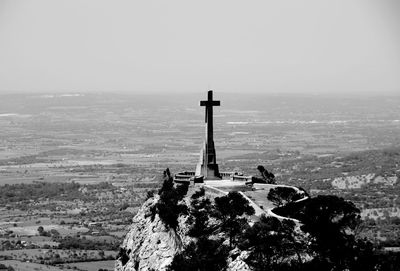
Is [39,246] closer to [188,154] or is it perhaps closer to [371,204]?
[371,204]

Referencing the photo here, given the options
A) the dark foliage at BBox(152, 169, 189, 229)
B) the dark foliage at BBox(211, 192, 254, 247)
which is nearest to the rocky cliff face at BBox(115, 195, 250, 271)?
the dark foliage at BBox(152, 169, 189, 229)

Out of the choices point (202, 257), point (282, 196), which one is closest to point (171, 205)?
point (282, 196)

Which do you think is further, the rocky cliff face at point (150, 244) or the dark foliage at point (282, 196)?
the dark foliage at point (282, 196)

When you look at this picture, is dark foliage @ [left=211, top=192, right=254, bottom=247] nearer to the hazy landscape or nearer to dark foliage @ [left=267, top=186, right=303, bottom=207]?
dark foliage @ [left=267, top=186, right=303, bottom=207]

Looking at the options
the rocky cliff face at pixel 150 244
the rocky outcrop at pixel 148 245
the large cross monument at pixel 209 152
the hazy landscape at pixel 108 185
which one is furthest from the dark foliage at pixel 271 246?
the hazy landscape at pixel 108 185

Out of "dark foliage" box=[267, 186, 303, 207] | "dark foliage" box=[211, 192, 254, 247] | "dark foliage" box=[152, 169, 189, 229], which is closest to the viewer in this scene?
"dark foliage" box=[211, 192, 254, 247]

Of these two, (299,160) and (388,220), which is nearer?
(388,220)

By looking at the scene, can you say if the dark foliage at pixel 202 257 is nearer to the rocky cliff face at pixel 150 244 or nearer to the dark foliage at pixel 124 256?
the rocky cliff face at pixel 150 244

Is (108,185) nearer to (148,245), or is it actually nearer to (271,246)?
(148,245)

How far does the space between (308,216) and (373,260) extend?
16.3 feet

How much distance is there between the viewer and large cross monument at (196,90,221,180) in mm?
59156

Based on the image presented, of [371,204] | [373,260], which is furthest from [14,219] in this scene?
[373,260]

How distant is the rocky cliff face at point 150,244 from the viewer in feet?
153

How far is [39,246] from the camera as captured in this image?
272ft
